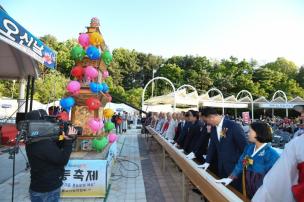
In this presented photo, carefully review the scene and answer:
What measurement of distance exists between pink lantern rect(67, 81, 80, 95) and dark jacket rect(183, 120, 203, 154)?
2.80 metres

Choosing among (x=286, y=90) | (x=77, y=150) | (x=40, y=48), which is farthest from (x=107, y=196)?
(x=286, y=90)

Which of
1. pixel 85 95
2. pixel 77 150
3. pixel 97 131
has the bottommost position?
pixel 77 150

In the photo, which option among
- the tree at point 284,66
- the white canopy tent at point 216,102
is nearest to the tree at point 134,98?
the white canopy tent at point 216,102

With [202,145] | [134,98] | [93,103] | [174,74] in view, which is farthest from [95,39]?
[174,74]

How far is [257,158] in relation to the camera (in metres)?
3.33

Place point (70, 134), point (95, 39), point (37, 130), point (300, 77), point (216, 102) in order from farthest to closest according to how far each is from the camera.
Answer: point (300, 77) < point (216, 102) < point (95, 39) < point (70, 134) < point (37, 130)

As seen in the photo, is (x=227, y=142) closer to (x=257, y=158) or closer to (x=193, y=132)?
(x=257, y=158)

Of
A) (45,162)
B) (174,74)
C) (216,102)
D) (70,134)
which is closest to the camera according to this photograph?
(45,162)

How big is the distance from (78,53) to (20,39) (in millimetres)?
1243

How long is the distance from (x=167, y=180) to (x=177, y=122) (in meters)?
2.64

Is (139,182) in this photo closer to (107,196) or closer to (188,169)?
(107,196)

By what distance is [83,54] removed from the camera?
659cm

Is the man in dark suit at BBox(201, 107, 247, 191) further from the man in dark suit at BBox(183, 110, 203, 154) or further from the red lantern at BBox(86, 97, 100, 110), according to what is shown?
the red lantern at BBox(86, 97, 100, 110)

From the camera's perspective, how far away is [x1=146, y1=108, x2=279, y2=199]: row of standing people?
3.28m
